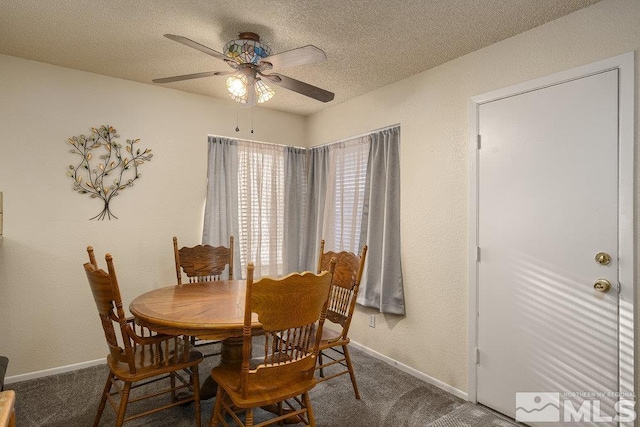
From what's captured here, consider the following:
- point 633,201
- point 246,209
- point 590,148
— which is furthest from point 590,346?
point 246,209

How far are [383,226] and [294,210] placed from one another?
1271 mm

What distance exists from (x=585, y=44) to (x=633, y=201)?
0.92 m

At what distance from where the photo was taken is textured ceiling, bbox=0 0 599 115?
1959 millimetres

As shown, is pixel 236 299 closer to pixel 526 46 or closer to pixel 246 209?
pixel 246 209

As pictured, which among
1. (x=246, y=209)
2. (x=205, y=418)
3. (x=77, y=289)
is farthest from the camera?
(x=246, y=209)

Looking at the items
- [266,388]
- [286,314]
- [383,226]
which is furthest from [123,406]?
[383,226]

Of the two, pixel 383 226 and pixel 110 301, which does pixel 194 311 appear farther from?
pixel 383 226

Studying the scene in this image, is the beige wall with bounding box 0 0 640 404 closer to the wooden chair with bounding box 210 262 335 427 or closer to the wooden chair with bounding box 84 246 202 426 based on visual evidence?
the wooden chair with bounding box 84 246 202 426

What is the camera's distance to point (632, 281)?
5.85ft

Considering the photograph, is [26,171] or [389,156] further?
[389,156]

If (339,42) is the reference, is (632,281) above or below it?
below

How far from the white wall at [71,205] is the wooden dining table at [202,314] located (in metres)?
0.96

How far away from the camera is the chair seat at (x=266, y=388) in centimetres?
159

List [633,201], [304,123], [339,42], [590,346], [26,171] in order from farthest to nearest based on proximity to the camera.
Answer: [304,123], [26,171], [339,42], [590,346], [633,201]
